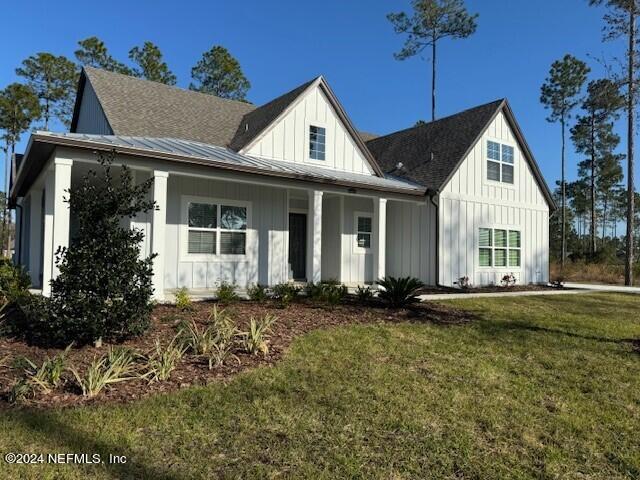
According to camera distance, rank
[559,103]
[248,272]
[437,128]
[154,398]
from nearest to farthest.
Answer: [154,398]
[248,272]
[437,128]
[559,103]

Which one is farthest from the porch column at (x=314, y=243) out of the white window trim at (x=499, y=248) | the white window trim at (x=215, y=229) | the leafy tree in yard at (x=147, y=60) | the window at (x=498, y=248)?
the leafy tree in yard at (x=147, y=60)

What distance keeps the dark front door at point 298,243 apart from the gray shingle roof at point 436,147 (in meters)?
4.08

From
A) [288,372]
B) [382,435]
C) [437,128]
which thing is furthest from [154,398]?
[437,128]

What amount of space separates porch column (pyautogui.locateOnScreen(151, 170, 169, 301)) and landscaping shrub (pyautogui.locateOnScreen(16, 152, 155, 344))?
112 inches

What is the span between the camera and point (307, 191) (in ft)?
41.1

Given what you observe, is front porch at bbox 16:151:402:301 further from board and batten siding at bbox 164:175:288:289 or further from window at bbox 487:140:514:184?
window at bbox 487:140:514:184

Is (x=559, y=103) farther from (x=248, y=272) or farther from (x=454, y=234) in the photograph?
(x=248, y=272)

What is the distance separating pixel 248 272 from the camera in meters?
12.1

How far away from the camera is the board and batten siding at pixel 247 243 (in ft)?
36.3

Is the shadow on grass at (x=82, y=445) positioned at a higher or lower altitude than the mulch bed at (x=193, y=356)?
lower

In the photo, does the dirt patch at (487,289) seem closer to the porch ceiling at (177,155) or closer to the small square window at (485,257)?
the small square window at (485,257)

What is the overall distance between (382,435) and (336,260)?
1035 cm

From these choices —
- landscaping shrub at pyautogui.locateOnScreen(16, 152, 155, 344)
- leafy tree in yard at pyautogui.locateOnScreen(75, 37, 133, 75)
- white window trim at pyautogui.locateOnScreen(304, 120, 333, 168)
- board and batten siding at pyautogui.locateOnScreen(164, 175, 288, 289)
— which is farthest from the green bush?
leafy tree in yard at pyautogui.locateOnScreen(75, 37, 133, 75)

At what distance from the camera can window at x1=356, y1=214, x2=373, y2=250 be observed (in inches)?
571
